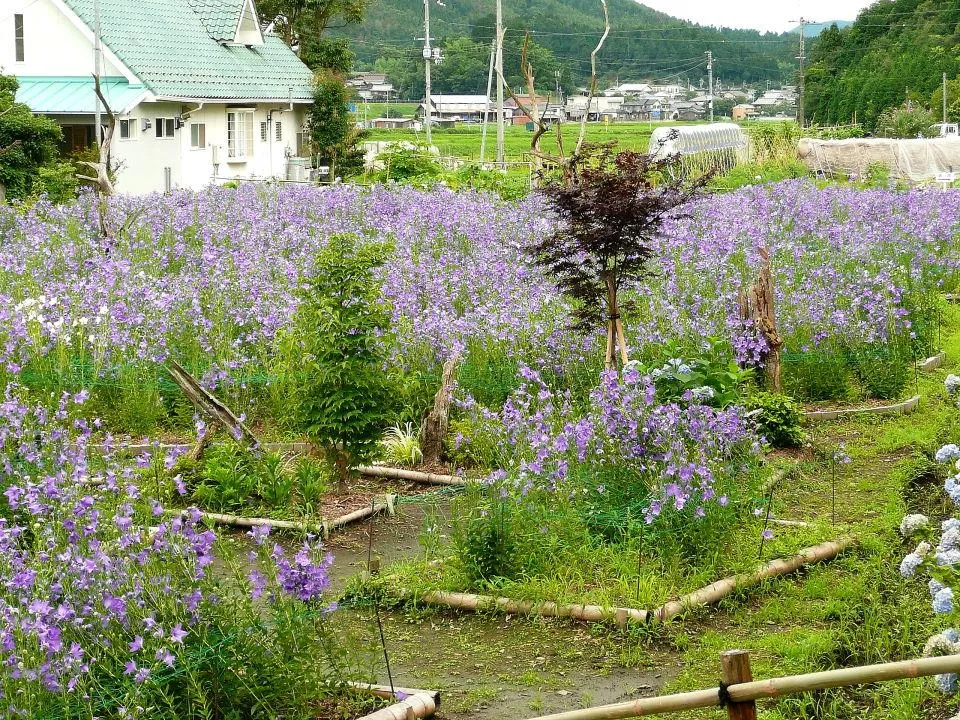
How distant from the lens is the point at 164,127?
3272cm

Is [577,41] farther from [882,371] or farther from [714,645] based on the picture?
[714,645]

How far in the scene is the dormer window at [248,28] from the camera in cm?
3838

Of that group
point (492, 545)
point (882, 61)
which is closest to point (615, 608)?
point (492, 545)

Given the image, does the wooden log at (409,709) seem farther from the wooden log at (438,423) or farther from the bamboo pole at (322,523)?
the wooden log at (438,423)

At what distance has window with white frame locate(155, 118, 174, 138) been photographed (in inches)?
1278

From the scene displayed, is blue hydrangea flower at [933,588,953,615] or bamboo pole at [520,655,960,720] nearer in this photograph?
bamboo pole at [520,655,960,720]

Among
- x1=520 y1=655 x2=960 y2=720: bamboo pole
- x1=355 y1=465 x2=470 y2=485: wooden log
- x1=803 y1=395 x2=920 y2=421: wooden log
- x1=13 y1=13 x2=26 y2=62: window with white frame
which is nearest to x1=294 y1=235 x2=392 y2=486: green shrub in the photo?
x1=355 y1=465 x2=470 y2=485: wooden log

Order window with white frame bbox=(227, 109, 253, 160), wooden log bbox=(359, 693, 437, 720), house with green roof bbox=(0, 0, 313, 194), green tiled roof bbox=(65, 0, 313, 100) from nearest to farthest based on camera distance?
wooden log bbox=(359, 693, 437, 720), house with green roof bbox=(0, 0, 313, 194), green tiled roof bbox=(65, 0, 313, 100), window with white frame bbox=(227, 109, 253, 160)

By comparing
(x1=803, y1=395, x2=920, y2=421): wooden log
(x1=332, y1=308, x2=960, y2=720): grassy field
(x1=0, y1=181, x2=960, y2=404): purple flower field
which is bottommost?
(x1=332, y1=308, x2=960, y2=720): grassy field

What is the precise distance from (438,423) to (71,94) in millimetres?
25511

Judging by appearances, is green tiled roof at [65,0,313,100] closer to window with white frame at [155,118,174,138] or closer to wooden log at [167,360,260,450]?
window with white frame at [155,118,174,138]

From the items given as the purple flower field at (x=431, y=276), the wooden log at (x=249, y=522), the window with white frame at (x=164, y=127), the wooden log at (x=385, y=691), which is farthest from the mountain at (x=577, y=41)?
the wooden log at (x=385, y=691)

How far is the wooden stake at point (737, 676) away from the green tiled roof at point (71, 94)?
2725cm

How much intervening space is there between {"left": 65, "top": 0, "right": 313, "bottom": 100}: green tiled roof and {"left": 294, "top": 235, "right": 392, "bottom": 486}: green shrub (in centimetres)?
2481
